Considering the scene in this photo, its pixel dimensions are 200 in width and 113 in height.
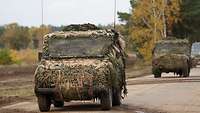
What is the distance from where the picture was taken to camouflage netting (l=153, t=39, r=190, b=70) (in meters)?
41.7

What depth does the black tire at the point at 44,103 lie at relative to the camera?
60.2 feet

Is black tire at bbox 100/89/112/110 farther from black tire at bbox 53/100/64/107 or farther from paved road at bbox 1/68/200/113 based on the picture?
black tire at bbox 53/100/64/107

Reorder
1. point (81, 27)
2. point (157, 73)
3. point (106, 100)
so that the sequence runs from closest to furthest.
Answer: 1. point (106, 100)
2. point (81, 27)
3. point (157, 73)

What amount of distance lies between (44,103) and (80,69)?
1456 millimetres

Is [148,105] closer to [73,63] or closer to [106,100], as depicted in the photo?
[106,100]

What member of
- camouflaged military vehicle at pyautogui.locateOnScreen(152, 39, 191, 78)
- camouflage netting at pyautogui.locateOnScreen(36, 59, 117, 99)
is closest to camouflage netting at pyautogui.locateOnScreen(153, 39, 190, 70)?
camouflaged military vehicle at pyautogui.locateOnScreen(152, 39, 191, 78)

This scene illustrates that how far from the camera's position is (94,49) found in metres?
19.3

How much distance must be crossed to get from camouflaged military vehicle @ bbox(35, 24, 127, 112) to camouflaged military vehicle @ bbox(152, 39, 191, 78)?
70.1 feet

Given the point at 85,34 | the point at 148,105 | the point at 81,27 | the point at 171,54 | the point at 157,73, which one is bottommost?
the point at 157,73

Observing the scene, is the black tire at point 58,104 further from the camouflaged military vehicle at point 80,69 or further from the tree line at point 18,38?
the tree line at point 18,38

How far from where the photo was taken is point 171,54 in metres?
42.2

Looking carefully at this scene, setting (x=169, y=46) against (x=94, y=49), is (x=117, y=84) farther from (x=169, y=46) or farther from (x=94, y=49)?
(x=169, y=46)

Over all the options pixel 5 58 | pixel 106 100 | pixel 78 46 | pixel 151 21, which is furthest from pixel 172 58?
pixel 5 58

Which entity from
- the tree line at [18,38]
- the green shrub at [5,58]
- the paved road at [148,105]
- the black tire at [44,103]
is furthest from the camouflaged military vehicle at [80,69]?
the tree line at [18,38]
